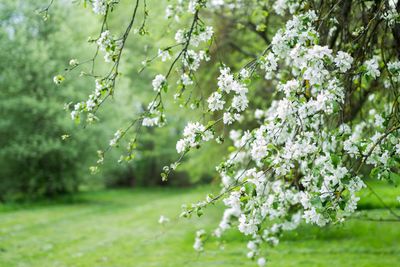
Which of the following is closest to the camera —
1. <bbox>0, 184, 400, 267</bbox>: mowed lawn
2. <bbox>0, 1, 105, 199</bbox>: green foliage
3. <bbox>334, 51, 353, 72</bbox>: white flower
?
<bbox>334, 51, 353, 72</bbox>: white flower

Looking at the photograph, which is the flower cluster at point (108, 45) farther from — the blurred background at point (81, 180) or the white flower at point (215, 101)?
the blurred background at point (81, 180)

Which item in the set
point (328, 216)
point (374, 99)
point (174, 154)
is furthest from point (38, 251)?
point (174, 154)

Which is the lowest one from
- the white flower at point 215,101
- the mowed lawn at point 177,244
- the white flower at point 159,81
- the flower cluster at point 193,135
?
the mowed lawn at point 177,244

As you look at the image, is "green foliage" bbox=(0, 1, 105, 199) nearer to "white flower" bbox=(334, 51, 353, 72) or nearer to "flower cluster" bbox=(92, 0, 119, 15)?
"flower cluster" bbox=(92, 0, 119, 15)

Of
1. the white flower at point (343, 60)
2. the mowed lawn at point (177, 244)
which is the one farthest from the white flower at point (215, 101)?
the mowed lawn at point (177, 244)

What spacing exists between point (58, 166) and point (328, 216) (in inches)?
686

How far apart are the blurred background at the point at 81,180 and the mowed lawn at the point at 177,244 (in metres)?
0.02

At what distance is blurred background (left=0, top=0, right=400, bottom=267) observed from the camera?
8242 mm

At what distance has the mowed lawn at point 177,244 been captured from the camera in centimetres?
759

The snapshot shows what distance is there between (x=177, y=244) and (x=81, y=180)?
11.6 meters

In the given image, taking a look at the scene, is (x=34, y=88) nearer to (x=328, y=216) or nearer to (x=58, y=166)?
(x=58, y=166)

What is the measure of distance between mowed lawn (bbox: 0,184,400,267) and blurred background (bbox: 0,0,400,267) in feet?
0.07

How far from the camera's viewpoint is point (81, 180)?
2025cm

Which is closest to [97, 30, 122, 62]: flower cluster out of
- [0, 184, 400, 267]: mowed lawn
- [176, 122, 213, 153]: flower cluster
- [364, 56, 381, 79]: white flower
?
[176, 122, 213, 153]: flower cluster
